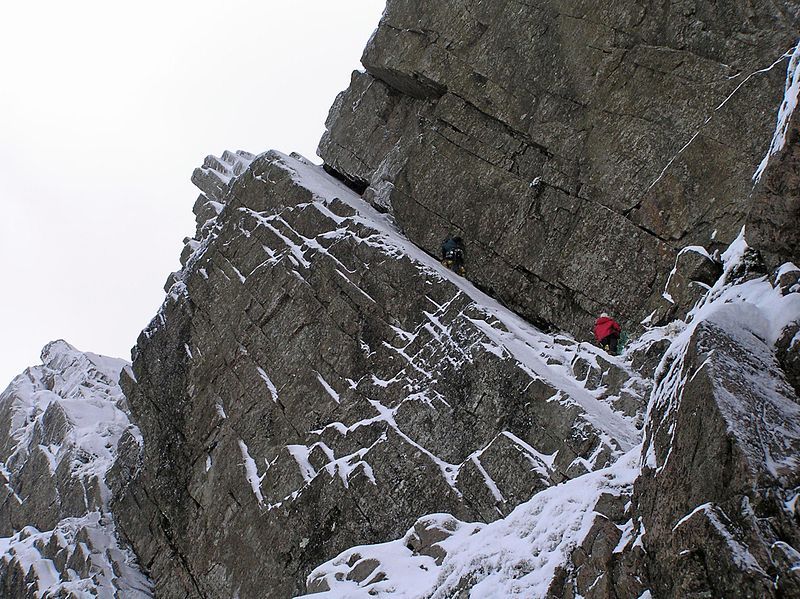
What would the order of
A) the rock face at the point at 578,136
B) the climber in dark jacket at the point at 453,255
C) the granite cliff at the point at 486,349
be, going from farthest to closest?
1. the climber in dark jacket at the point at 453,255
2. the rock face at the point at 578,136
3. the granite cliff at the point at 486,349

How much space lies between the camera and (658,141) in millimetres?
24219

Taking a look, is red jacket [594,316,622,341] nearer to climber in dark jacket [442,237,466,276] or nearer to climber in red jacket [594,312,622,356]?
climber in red jacket [594,312,622,356]

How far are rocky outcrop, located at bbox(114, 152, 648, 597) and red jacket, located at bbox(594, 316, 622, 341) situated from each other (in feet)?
1.64

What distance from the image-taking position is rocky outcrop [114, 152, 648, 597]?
66.9ft

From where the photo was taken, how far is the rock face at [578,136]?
22.6m

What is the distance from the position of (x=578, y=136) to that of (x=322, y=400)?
1246cm

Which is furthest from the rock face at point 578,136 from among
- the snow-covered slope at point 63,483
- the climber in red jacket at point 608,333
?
the snow-covered slope at point 63,483

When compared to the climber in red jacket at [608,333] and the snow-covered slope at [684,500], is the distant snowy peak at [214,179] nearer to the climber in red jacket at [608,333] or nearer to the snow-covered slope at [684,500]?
the climber in red jacket at [608,333]

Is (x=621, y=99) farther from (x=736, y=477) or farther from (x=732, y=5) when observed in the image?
(x=736, y=477)

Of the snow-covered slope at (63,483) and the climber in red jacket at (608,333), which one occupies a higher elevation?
the climber in red jacket at (608,333)

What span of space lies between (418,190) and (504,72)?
547 centimetres

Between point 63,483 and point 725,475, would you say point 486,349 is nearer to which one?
point 725,475

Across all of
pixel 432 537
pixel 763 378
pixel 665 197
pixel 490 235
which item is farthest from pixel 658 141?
pixel 763 378

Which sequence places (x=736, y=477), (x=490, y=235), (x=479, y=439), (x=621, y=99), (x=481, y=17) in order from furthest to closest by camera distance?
(x=481, y=17) → (x=490, y=235) → (x=621, y=99) → (x=479, y=439) → (x=736, y=477)
